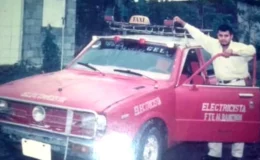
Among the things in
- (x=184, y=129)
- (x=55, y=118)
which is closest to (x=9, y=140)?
(x=55, y=118)

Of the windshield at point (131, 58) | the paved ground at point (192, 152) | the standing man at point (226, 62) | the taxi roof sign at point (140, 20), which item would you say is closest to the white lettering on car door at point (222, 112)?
the standing man at point (226, 62)

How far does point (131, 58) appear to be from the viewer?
5.56m

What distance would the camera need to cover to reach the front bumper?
4.20 m

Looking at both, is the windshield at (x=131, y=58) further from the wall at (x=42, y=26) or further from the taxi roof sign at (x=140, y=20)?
the wall at (x=42, y=26)

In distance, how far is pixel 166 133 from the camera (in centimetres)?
510

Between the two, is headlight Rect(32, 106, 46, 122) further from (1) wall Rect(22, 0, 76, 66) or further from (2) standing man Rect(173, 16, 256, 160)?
(1) wall Rect(22, 0, 76, 66)

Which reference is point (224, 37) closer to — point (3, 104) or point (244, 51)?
point (244, 51)

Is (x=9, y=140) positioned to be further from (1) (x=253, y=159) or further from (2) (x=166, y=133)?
(1) (x=253, y=159)

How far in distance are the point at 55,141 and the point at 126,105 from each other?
87 cm

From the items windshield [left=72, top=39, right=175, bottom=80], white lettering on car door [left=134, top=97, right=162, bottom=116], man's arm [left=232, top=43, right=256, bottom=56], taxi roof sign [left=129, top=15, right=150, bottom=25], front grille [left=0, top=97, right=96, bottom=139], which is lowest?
front grille [left=0, top=97, right=96, bottom=139]

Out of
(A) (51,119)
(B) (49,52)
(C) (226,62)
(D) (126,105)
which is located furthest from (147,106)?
(B) (49,52)

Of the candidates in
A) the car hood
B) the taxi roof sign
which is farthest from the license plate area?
the taxi roof sign

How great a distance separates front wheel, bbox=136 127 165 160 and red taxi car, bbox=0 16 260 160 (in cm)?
1

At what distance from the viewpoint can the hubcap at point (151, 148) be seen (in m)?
4.75
